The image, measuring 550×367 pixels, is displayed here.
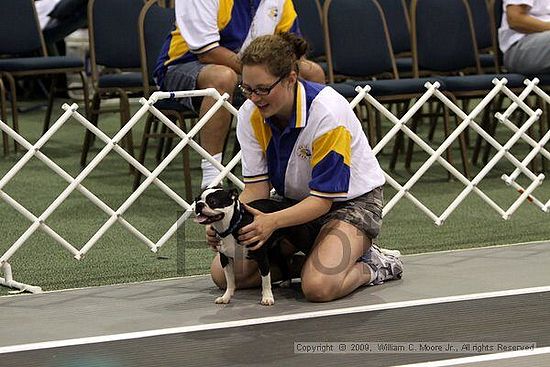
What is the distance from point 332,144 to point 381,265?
0.46m

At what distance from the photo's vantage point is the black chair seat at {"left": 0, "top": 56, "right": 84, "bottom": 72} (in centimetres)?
538

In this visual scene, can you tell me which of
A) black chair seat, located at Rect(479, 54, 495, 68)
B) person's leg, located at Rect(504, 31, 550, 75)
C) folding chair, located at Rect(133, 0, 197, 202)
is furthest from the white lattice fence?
black chair seat, located at Rect(479, 54, 495, 68)

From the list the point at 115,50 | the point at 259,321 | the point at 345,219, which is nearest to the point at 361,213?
the point at 345,219

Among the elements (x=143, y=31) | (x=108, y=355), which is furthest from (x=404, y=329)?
(x=143, y=31)

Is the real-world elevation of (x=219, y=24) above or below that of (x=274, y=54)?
below

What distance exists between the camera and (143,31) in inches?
189

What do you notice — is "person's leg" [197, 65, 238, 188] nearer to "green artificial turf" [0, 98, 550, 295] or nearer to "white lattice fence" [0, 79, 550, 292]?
"white lattice fence" [0, 79, 550, 292]

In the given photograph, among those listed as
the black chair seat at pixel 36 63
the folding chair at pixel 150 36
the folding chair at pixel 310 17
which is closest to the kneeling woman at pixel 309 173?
the folding chair at pixel 150 36

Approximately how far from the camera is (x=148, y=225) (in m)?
4.09

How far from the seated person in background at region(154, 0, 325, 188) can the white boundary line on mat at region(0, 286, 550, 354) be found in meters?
1.13

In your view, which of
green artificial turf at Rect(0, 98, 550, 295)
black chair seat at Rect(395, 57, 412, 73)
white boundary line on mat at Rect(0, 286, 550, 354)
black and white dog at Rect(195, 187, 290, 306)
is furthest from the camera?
black chair seat at Rect(395, 57, 412, 73)

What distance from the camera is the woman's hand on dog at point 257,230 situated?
285 cm

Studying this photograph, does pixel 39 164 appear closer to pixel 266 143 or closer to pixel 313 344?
pixel 266 143

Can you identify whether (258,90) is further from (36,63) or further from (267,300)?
(36,63)
